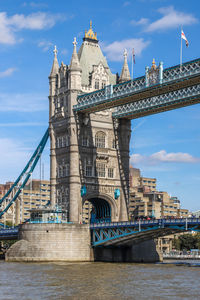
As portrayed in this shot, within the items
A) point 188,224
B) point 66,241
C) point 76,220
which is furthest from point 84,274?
point 76,220

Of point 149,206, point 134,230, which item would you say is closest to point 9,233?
point 134,230

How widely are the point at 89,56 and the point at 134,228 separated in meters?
Result: 34.6

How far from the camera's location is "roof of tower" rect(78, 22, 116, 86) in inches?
4454

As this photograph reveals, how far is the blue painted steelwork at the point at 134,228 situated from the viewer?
8839cm

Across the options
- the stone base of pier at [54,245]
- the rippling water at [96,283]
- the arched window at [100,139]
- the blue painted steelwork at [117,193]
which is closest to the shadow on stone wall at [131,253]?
the stone base of pier at [54,245]

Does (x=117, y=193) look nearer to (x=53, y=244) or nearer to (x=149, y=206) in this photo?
(x=53, y=244)

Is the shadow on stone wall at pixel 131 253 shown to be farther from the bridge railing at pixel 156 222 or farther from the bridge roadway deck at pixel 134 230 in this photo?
the bridge railing at pixel 156 222

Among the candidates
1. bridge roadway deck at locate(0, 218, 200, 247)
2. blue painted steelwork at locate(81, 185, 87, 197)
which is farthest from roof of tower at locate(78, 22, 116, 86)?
bridge roadway deck at locate(0, 218, 200, 247)

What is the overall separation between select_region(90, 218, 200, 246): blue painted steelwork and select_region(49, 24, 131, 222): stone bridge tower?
23.3 feet

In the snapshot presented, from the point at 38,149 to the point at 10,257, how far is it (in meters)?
26.7

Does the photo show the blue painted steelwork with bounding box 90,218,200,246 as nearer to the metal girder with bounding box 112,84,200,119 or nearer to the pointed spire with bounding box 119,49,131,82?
the metal girder with bounding box 112,84,200,119

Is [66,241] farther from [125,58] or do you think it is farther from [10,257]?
[125,58]

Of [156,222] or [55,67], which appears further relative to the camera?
[55,67]

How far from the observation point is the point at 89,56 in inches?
4513
